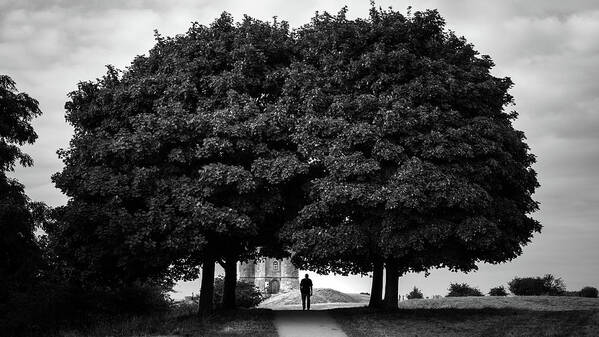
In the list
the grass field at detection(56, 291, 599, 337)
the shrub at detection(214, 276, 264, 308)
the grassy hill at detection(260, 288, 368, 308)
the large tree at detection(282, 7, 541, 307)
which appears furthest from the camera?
the grassy hill at detection(260, 288, 368, 308)

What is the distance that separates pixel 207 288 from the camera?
26.0m

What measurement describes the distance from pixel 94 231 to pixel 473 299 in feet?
72.6

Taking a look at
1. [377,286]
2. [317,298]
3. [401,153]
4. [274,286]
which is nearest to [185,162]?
[401,153]

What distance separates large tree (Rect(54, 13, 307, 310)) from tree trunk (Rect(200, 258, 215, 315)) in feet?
0.19

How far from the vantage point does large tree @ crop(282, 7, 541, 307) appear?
21.9 meters

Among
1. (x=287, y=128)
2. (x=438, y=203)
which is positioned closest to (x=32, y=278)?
(x=287, y=128)

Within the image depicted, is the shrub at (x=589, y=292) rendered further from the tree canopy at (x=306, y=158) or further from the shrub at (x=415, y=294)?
the tree canopy at (x=306, y=158)

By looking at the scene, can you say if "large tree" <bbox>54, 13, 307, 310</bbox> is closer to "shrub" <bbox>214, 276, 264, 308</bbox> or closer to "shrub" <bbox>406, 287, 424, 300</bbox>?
"shrub" <bbox>214, 276, 264, 308</bbox>

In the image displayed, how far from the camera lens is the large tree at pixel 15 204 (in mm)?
24156

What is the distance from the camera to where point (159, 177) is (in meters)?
23.9

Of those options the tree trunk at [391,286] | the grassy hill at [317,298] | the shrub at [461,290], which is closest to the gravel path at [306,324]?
the tree trunk at [391,286]

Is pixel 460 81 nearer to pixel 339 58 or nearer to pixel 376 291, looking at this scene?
pixel 339 58

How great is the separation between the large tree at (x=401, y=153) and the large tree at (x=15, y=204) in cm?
1109

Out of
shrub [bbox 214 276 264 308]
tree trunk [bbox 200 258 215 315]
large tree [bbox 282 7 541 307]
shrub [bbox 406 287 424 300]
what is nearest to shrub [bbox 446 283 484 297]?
shrub [bbox 406 287 424 300]
